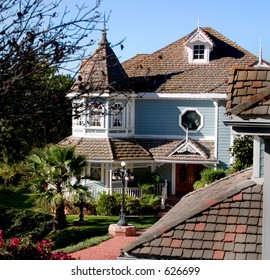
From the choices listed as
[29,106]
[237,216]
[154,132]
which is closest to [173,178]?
[154,132]

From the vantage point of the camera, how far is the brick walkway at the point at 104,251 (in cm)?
1847

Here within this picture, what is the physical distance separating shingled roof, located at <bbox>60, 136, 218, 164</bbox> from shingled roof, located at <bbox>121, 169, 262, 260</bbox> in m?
19.9

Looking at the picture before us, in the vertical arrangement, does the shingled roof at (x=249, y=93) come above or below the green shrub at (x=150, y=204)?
above

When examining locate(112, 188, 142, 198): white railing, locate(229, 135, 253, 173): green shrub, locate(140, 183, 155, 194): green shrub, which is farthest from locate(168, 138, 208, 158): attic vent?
locate(229, 135, 253, 173): green shrub

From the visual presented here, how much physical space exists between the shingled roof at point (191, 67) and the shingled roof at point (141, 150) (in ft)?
7.48

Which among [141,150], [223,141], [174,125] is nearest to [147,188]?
[141,150]

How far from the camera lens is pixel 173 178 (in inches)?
1201

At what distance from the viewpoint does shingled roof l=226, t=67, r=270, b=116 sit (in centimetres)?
727

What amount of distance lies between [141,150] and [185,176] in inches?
92.3

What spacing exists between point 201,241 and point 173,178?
21.9 metres

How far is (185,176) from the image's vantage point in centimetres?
3086

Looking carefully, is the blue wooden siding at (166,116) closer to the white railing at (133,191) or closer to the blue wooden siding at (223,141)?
the blue wooden siding at (223,141)

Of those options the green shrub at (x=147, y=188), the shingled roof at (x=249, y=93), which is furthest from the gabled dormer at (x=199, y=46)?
the shingled roof at (x=249, y=93)

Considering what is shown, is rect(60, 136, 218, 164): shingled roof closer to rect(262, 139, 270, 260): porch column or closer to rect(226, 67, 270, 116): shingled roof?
rect(226, 67, 270, 116): shingled roof
